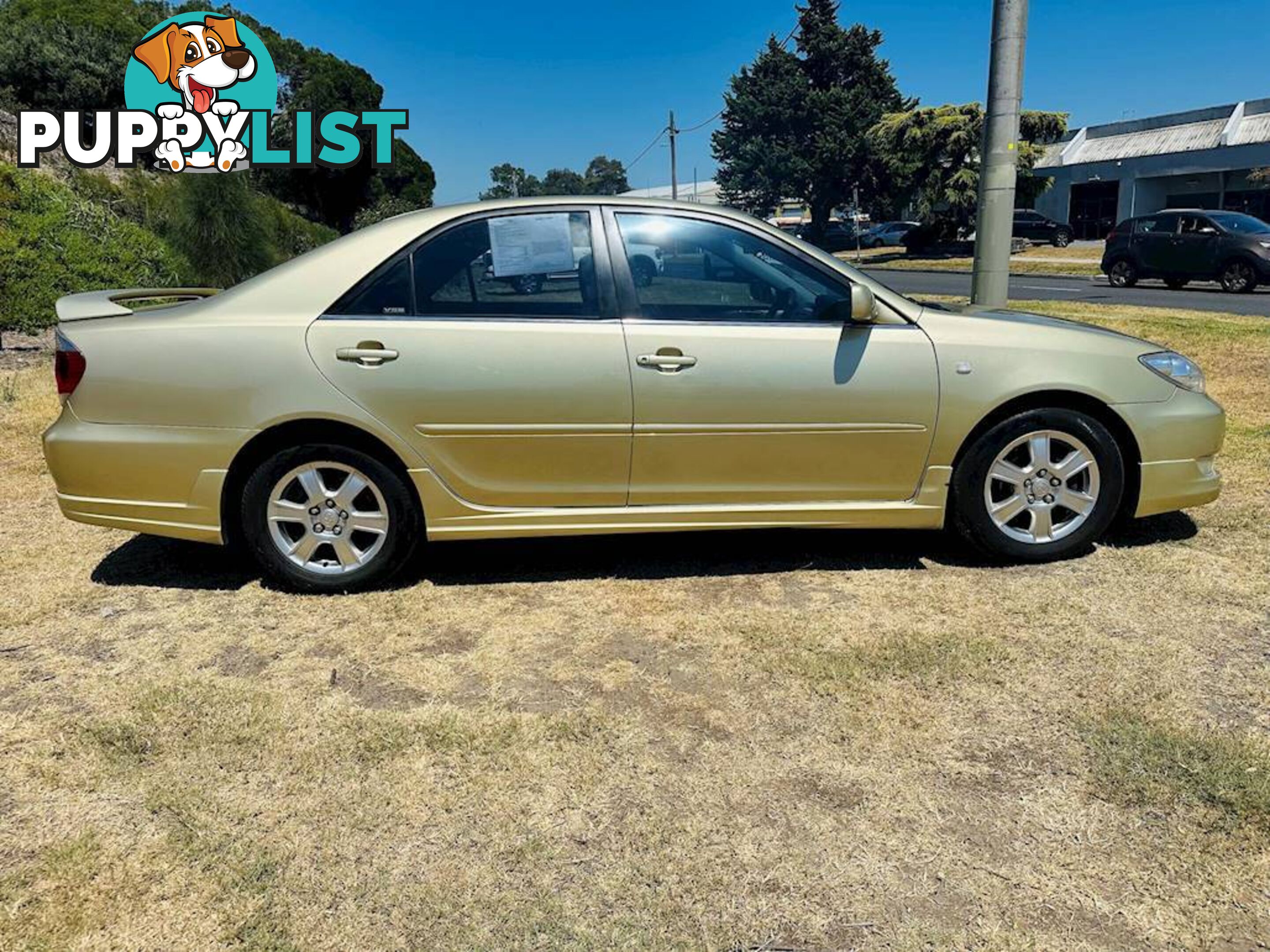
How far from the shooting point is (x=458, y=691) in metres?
3.14

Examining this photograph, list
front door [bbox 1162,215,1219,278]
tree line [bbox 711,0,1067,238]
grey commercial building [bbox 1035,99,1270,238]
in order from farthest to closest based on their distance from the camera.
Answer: tree line [bbox 711,0,1067,238]
grey commercial building [bbox 1035,99,1270,238]
front door [bbox 1162,215,1219,278]

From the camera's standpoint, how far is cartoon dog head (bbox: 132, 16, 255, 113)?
2055 centimetres

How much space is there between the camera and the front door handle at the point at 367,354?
371 cm

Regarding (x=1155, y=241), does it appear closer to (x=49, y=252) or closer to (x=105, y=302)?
(x=49, y=252)

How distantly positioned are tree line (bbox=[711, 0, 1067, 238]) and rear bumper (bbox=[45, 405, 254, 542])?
39434 mm

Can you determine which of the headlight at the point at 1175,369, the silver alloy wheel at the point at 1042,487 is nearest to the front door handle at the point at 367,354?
the silver alloy wheel at the point at 1042,487

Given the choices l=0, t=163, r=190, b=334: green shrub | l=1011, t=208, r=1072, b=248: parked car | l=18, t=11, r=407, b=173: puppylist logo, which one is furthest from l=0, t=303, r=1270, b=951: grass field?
l=1011, t=208, r=1072, b=248: parked car

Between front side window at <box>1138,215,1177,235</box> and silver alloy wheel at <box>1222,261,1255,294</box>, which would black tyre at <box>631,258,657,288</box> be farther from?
front side window at <box>1138,215,1177,235</box>

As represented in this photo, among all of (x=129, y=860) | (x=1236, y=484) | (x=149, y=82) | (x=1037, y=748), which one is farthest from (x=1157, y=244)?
(x=149, y=82)

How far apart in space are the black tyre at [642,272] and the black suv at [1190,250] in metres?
18.6

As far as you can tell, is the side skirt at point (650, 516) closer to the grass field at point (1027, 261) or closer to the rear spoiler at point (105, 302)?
the rear spoiler at point (105, 302)

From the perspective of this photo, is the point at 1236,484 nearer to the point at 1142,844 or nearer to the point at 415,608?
the point at 1142,844

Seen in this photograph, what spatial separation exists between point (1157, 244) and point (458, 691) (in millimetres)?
21053

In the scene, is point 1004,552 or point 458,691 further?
point 1004,552
